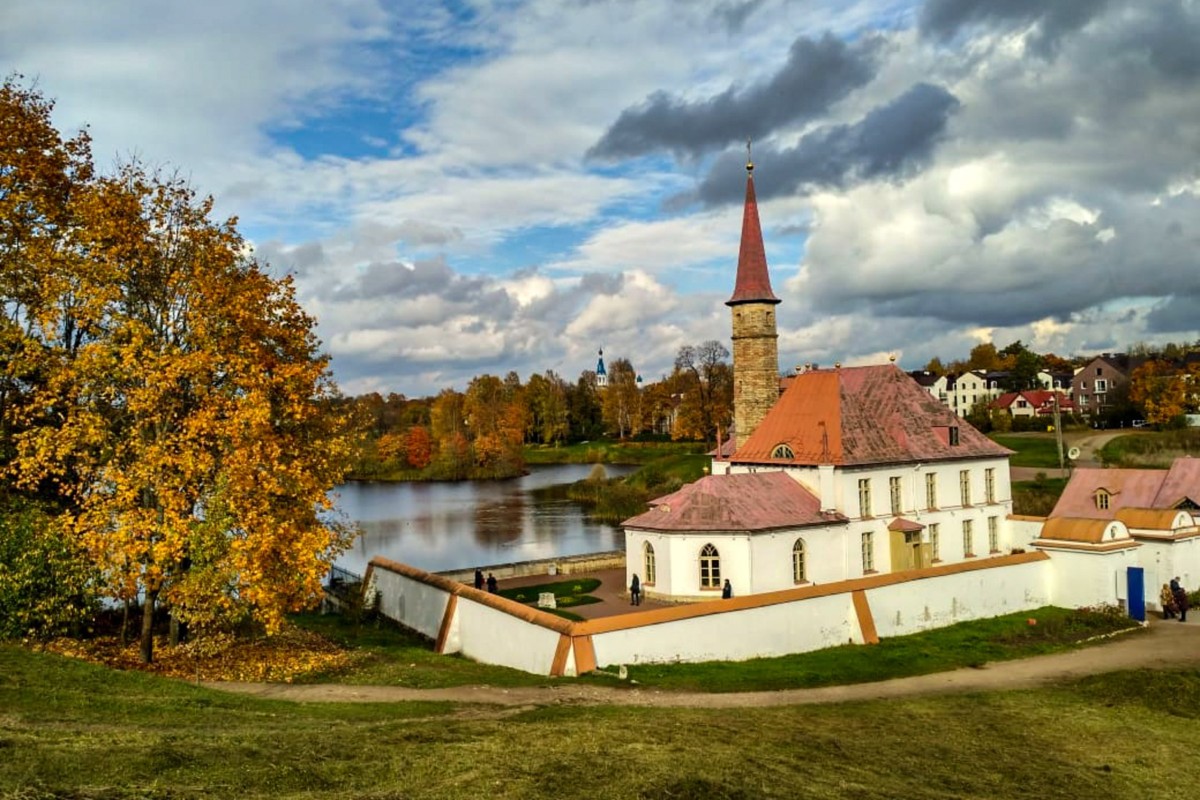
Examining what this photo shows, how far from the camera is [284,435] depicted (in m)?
19.0

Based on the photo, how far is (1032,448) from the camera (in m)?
64.2

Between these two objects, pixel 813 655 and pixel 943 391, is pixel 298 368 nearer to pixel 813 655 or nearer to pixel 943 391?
pixel 813 655

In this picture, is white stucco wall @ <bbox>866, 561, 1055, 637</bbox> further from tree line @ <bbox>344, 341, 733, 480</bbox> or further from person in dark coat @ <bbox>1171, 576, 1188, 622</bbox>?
tree line @ <bbox>344, 341, 733, 480</bbox>

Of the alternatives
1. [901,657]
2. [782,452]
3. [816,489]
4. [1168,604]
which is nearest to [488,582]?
[782,452]

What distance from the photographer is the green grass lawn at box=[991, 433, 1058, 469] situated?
57.9m

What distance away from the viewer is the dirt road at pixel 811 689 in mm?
16250

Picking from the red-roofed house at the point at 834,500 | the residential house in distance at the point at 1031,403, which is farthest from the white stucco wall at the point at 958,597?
the residential house in distance at the point at 1031,403

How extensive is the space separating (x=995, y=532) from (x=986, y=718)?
21644 mm

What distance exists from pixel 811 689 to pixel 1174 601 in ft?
51.1

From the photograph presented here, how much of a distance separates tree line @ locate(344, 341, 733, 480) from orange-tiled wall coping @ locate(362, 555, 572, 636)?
175 feet

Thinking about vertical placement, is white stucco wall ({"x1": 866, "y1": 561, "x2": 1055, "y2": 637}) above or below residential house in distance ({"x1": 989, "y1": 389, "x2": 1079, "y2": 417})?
below

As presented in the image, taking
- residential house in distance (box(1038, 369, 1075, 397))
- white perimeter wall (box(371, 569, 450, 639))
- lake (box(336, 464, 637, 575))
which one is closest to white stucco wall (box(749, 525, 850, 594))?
white perimeter wall (box(371, 569, 450, 639))

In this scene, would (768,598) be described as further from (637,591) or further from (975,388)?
(975,388)

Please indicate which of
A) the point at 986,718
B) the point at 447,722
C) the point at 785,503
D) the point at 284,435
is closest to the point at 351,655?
the point at 284,435
